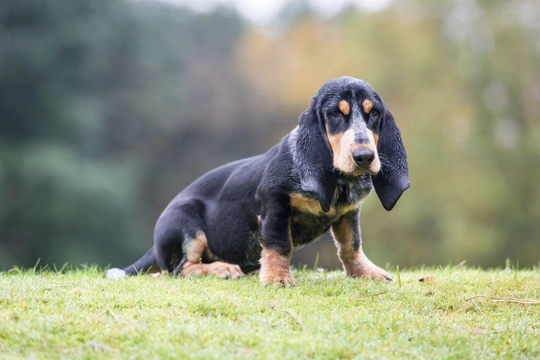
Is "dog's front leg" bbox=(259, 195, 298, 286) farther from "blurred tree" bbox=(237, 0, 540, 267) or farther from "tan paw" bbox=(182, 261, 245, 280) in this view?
"blurred tree" bbox=(237, 0, 540, 267)

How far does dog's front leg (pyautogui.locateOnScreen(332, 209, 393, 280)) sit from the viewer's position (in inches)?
304

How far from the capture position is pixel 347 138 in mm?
6621

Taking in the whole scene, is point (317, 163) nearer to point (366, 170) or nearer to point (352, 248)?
point (366, 170)

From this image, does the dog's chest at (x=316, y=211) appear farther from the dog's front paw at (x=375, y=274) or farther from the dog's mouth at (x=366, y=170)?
the dog's mouth at (x=366, y=170)

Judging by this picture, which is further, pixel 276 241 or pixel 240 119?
pixel 240 119

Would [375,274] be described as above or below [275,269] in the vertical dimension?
below

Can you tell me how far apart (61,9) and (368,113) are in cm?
2715

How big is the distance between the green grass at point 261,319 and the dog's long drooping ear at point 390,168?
794 millimetres

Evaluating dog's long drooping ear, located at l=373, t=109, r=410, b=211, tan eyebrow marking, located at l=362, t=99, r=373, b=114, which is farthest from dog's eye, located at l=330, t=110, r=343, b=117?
dog's long drooping ear, located at l=373, t=109, r=410, b=211

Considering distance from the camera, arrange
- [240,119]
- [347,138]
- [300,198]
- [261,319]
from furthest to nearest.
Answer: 1. [240,119]
2. [300,198]
3. [347,138]
4. [261,319]

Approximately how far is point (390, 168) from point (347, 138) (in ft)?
2.22

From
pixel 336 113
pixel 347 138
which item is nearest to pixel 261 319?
pixel 347 138

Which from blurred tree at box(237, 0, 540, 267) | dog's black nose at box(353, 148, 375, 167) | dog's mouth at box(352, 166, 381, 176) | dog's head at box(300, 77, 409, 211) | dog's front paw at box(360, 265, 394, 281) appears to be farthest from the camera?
blurred tree at box(237, 0, 540, 267)

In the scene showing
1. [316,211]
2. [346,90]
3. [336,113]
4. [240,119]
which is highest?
[346,90]
